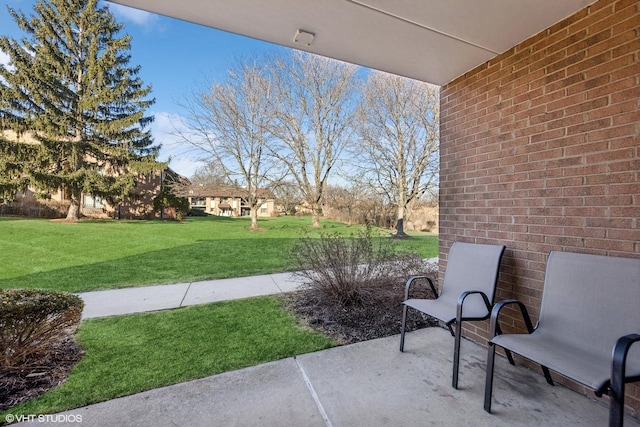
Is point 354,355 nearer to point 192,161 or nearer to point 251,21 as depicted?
point 251,21

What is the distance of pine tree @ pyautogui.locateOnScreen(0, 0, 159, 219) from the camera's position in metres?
14.6

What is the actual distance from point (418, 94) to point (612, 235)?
12.3 meters

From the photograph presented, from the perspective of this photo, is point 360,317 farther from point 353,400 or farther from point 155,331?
point 155,331

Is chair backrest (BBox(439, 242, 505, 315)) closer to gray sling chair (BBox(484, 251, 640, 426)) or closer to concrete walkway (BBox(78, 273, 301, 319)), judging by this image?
gray sling chair (BBox(484, 251, 640, 426))

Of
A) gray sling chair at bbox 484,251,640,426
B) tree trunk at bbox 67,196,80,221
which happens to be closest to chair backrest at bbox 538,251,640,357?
gray sling chair at bbox 484,251,640,426

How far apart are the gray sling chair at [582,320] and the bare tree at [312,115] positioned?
44.0 ft

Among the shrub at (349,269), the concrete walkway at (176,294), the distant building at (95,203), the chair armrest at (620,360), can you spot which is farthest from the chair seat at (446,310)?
the distant building at (95,203)

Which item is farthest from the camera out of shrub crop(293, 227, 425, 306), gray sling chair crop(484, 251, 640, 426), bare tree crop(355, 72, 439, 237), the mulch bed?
bare tree crop(355, 72, 439, 237)

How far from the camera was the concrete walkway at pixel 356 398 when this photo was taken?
1.70 m

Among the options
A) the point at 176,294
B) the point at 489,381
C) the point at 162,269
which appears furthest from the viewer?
the point at 162,269

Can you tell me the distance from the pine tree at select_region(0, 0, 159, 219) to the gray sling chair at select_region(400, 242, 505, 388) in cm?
1823

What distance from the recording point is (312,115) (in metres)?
15.2

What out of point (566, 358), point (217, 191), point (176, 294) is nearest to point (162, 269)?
point (176, 294)

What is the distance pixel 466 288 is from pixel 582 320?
857mm
